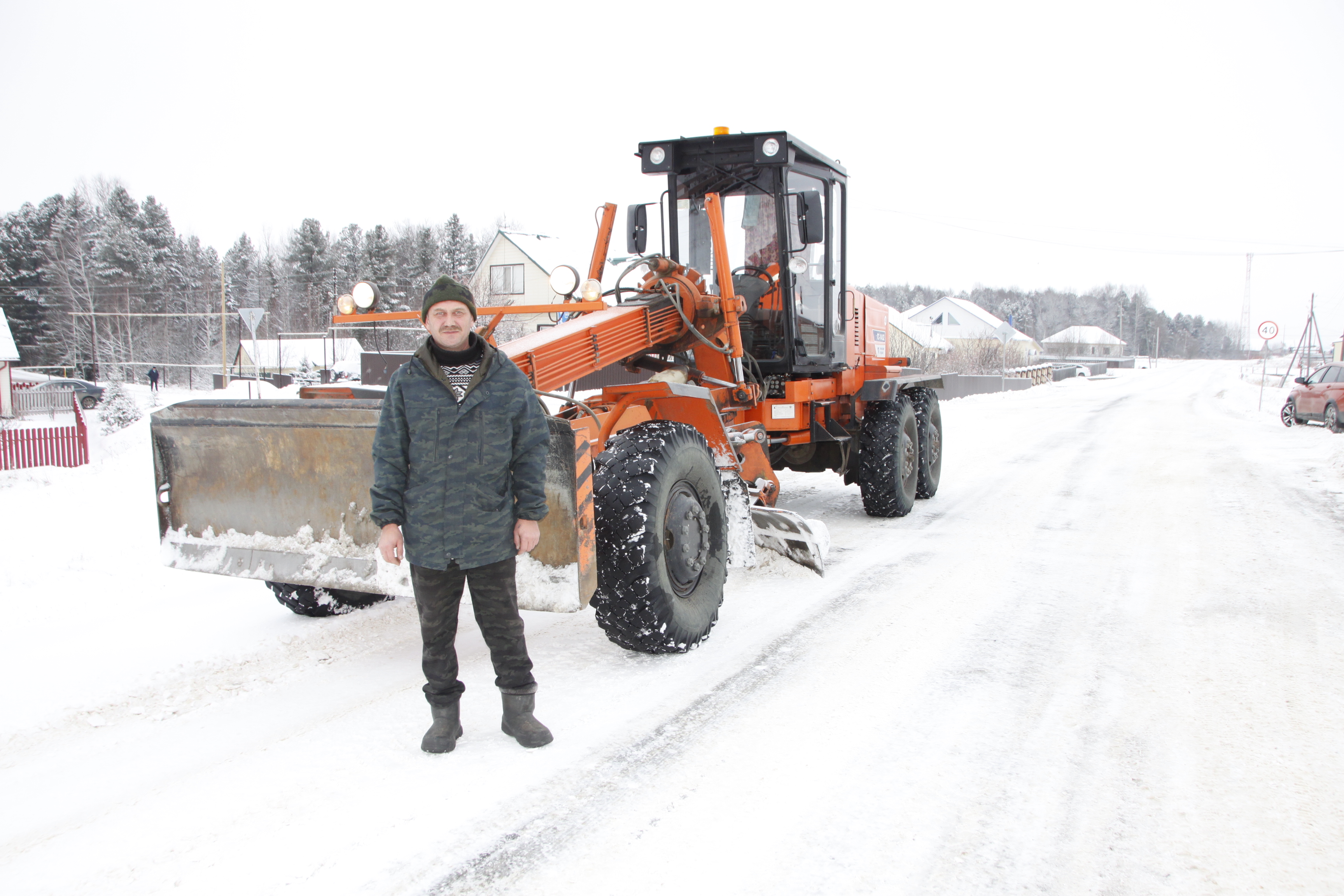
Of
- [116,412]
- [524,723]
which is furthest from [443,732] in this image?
[116,412]

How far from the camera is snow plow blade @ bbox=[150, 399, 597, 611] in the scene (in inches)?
135

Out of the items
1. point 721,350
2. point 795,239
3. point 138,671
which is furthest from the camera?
point 795,239

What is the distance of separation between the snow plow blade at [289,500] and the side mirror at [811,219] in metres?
3.17

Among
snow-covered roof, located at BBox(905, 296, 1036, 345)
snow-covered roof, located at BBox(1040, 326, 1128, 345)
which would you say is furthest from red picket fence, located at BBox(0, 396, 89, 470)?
snow-covered roof, located at BBox(1040, 326, 1128, 345)

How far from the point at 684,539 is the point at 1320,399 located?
17984 millimetres

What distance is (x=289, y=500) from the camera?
3797 mm

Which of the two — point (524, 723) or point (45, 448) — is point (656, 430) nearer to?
point (524, 723)

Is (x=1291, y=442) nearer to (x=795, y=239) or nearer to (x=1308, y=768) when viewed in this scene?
(x=795, y=239)

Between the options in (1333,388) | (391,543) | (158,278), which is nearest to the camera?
(391,543)

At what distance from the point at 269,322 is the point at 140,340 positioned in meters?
15.1

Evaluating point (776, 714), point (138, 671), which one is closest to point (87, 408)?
point (138, 671)

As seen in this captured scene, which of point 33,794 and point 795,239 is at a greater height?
point 795,239

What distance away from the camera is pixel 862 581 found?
5.39 meters

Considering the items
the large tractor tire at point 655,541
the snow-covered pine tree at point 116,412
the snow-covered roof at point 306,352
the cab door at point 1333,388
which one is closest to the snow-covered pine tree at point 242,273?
the snow-covered roof at point 306,352
